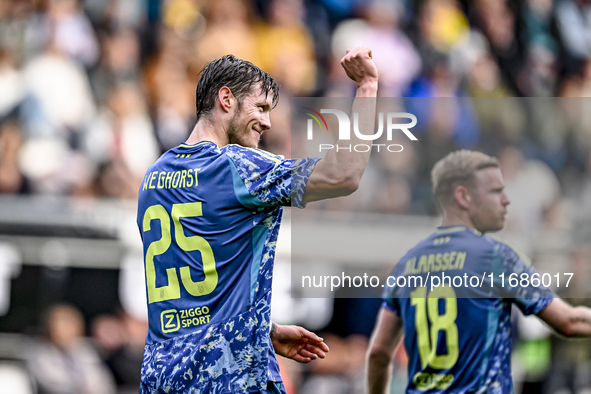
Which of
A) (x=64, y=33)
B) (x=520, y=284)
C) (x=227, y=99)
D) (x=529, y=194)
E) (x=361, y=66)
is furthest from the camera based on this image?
(x=64, y=33)

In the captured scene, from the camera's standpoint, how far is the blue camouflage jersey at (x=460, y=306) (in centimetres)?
448

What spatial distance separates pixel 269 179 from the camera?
3.38 metres

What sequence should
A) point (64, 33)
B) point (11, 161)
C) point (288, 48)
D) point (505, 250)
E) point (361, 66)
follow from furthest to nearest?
point (288, 48) → point (64, 33) → point (11, 161) → point (505, 250) → point (361, 66)

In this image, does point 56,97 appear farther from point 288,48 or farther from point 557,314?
point 557,314

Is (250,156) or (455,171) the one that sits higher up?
(455,171)

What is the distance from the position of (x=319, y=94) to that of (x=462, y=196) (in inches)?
193

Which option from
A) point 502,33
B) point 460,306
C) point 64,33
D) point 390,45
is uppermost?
point 502,33

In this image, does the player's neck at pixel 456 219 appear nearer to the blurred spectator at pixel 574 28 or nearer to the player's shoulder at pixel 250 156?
the player's shoulder at pixel 250 156

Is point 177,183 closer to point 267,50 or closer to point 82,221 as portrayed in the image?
point 82,221

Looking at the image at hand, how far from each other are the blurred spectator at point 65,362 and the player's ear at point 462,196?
4.64 metres

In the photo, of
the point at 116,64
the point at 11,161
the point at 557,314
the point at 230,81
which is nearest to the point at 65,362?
the point at 11,161

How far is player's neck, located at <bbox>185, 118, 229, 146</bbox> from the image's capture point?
3738 mm

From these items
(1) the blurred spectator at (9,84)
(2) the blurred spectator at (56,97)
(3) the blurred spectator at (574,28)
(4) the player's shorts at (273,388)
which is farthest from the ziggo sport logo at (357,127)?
Answer: (3) the blurred spectator at (574,28)

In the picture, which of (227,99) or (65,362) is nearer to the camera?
(227,99)
